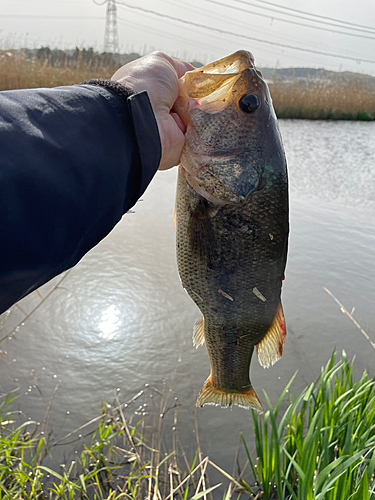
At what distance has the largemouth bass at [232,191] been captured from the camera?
5.46 feet

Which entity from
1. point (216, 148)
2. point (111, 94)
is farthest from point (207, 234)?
point (111, 94)

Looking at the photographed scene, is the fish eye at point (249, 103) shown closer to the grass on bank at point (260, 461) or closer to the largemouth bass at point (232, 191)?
the largemouth bass at point (232, 191)

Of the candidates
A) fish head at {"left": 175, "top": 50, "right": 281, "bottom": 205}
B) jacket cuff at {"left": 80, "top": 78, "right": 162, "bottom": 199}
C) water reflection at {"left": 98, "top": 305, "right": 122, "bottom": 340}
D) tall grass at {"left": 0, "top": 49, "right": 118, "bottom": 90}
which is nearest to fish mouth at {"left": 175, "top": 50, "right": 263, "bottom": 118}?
fish head at {"left": 175, "top": 50, "right": 281, "bottom": 205}

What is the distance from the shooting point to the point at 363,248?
21.0 ft

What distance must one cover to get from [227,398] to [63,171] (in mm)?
1445

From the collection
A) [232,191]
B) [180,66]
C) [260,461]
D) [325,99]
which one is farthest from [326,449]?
[325,99]

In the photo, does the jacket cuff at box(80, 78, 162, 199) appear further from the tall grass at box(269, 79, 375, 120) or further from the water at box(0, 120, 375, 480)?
the tall grass at box(269, 79, 375, 120)

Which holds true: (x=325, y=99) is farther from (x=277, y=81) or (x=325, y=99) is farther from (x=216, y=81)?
(x=216, y=81)

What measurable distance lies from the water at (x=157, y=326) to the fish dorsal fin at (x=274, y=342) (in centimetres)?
157

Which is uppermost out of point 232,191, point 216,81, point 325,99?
point 216,81

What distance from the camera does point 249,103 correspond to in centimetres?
170

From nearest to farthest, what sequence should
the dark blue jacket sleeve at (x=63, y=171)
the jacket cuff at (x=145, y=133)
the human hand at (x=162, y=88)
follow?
1. the dark blue jacket sleeve at (x=63, y=171)
2. the jacket cuff at (x=145, y=133)
3. the human hand at (x=162, y=88)

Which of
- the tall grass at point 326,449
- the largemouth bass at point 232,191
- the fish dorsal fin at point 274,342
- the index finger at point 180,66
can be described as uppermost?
the index finger at point 180,66

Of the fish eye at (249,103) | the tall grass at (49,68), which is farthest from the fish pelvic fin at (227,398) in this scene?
the tall grass at (49,68)
